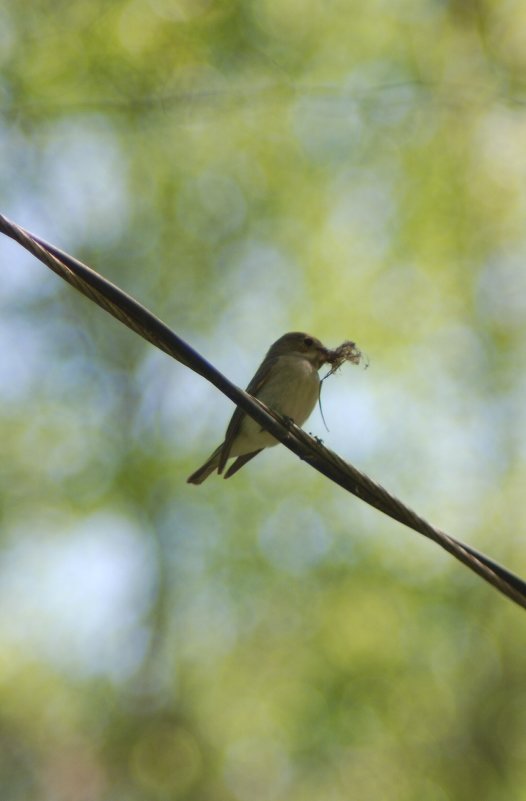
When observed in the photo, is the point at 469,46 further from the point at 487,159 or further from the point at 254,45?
the point at 254,45

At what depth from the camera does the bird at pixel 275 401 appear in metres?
6.41

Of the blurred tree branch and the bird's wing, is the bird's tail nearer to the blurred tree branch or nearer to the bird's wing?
the bird's wing

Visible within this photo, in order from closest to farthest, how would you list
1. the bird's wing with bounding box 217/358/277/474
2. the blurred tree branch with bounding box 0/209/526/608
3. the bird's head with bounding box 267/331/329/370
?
the blurred tree branch with bounding box 0/209/526/608, the bird's wing with bounding box 217/358/277/474, the bird's head with bounding box 267/331/329/370

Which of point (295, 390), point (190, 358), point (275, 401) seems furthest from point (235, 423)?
point (190, 358)

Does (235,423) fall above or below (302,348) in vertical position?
below

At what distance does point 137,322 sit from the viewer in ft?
10.5

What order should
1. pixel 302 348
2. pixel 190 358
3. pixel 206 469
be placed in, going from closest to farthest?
1. pixel 190 358
2. pixel 206 469
3. pixel 302 348

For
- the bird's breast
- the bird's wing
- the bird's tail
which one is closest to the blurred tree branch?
the bird's wing

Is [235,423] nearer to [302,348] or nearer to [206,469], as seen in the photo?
[206,469]

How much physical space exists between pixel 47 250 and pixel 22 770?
36.4 ft

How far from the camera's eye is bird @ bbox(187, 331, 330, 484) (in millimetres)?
6414

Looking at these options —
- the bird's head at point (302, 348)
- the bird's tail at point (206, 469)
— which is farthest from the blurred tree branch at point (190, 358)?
the bird's head at point (302, 348)

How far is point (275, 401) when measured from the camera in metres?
6.49

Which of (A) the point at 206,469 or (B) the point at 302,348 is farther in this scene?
(B) the point at 302,348
